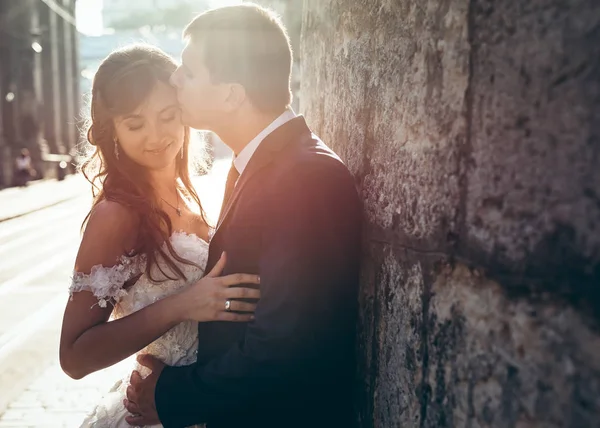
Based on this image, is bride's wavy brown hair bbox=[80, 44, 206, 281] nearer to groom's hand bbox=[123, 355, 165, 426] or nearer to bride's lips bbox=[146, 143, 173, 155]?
bride's lips bbox=[146, 143, 173, 155]

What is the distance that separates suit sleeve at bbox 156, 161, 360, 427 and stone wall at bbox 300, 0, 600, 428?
0.12 m

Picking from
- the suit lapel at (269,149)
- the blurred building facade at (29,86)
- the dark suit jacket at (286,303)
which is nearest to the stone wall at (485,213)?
the dark suit jacket at (286,303)

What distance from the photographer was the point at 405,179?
135 cm

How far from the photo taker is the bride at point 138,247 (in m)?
1.84

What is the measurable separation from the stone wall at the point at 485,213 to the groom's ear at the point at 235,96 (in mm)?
398

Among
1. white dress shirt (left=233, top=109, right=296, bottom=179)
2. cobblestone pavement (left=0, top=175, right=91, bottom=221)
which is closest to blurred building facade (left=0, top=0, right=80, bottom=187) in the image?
cobblestone pavement (left=0, top=175, right=91, bottom=221)

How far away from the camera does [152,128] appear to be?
224 centimetres

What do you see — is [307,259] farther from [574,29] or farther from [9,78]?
[9,78]

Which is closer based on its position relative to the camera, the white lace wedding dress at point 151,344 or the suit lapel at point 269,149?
the suit lapel at point 269,149

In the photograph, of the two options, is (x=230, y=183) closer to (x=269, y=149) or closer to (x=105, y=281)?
(x=269, y=149)

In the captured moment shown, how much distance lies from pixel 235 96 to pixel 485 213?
910 millimetres

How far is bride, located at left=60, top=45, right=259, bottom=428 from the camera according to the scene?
184cm

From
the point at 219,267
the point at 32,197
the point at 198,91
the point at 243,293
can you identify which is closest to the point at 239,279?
the point at 243,293

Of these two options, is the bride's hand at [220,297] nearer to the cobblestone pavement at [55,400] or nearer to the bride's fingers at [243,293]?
the bride's fingers at [243,293]
